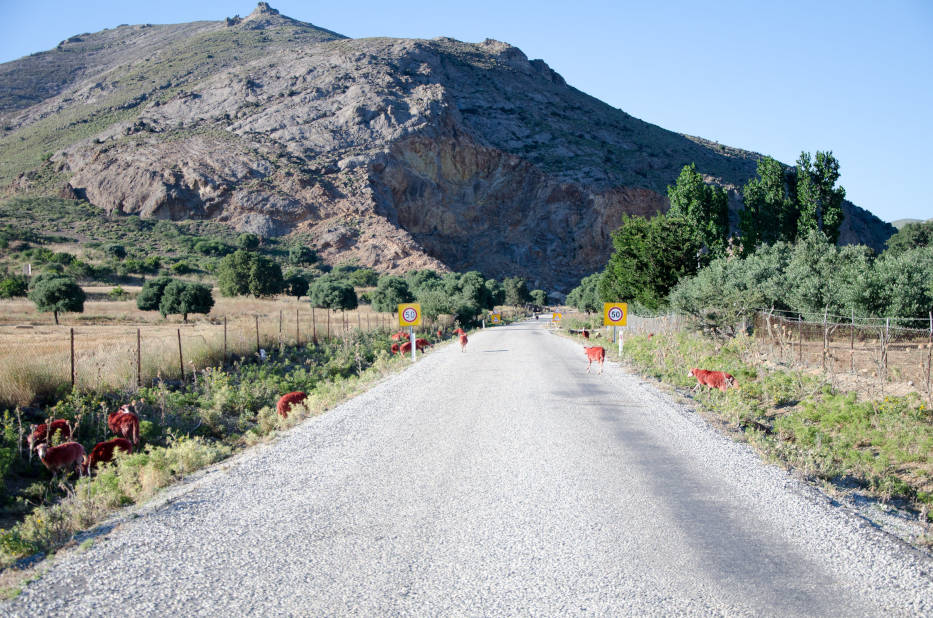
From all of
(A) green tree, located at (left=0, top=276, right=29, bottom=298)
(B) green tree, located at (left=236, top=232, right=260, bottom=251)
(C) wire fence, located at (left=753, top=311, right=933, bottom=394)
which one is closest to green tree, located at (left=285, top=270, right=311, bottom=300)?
(B) green tree, located at (left=236, top=232, right=260, bottom=251)

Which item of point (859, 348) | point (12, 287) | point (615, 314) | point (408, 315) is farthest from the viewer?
point (12, 287)

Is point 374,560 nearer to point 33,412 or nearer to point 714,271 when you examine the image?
point 33,412

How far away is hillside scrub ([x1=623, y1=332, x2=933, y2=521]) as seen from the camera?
24.8 feet

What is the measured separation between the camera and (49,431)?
9852 millimetres

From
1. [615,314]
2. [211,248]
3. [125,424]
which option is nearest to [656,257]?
[615,314]

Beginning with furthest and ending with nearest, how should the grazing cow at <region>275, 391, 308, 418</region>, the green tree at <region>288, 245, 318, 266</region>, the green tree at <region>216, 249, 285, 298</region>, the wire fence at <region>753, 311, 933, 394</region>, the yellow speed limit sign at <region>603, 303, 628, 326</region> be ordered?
the green tree at <region>288, 245, 318, 266</region> → the green tree at <region>216, 249, 285, 298</region> → the yellow speed limit sign at <region>603, 303, 628, 326</region> → the wire fence at <region>753, 311, 933, 394</region> → the grazing cow at <region>275, 391, 308, 418</region>

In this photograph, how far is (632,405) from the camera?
11398mm

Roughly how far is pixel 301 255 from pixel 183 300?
39724 mm

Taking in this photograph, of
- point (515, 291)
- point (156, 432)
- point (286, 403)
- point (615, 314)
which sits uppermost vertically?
point (515, 291)

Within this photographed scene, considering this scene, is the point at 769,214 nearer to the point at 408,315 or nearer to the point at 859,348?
the point at 859,348

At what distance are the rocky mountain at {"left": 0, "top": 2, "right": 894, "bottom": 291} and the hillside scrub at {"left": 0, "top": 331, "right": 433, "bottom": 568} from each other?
2886 inches

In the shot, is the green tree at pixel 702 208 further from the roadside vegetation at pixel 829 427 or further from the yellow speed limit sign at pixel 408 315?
the roadside vegetation at pixel 829 427

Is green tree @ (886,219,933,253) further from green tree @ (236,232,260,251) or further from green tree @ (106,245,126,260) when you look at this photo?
green tree @ (106,245,126,260)

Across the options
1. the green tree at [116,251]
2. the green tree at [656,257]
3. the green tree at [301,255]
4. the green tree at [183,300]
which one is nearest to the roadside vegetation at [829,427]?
the green tree at [656,257]
